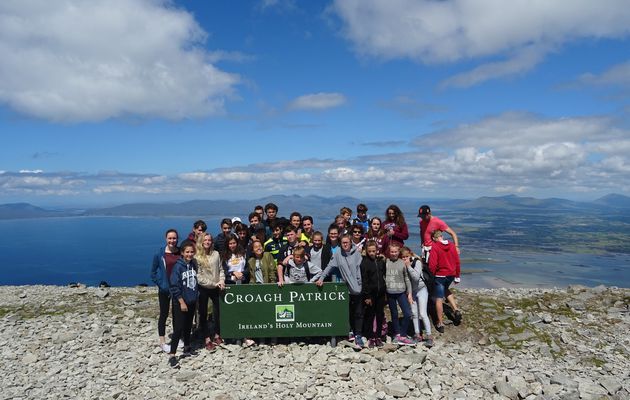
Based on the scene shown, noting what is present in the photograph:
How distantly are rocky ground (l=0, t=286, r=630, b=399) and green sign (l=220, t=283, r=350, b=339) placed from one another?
480mm

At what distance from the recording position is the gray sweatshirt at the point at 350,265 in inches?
392

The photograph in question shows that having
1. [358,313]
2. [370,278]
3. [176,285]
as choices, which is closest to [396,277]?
[370,278]

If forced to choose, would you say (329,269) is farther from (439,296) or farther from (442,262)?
(439,296)

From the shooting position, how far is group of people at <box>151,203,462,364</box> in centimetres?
960

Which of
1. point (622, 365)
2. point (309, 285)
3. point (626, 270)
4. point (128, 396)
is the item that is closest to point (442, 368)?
point (309, 285)

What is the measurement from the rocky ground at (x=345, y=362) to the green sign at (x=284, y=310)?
48cm

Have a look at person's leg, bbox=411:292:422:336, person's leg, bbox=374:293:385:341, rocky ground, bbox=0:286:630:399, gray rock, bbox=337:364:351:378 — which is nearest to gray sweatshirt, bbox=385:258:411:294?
person's leg, bbox=374:293:385:341

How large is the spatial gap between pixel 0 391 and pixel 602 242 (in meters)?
243

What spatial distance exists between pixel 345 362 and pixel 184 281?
4488mm

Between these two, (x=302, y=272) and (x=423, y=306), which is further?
(x=423, y=306)

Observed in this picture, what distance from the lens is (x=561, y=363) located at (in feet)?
33.2

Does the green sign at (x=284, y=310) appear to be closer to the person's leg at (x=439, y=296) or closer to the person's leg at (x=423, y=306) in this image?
the person's leg at (x=423, y=306)

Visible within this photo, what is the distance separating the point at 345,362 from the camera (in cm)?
975

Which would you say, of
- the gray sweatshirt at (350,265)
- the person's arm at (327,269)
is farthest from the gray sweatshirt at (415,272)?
the person's arm at (327,269)
